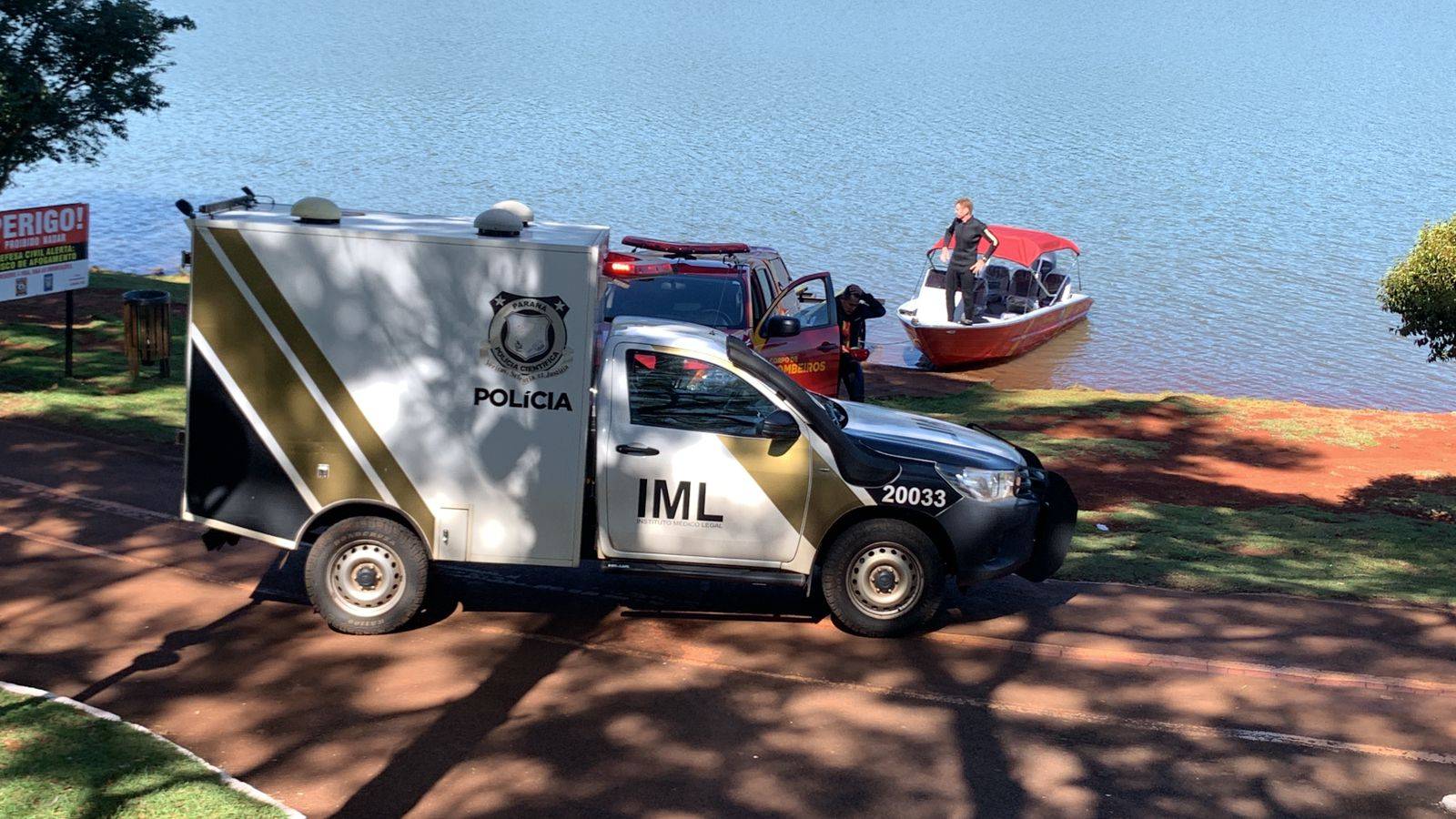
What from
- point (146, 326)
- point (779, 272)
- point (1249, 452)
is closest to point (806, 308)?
point (779, 272)

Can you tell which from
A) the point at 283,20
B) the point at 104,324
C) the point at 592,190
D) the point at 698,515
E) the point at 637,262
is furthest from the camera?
the point at 283,20

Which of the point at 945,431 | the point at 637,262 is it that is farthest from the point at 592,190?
the point at 945,431

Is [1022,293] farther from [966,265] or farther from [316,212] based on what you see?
[316,212]

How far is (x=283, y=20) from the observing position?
252ft

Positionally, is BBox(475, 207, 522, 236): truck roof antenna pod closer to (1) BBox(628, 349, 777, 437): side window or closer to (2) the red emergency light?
(1) BBox(628, 349, 777, 437): side window

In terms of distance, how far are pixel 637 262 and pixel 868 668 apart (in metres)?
5.97

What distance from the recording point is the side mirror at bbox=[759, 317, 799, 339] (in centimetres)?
1347

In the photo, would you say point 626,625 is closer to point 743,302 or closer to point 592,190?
point 743,302

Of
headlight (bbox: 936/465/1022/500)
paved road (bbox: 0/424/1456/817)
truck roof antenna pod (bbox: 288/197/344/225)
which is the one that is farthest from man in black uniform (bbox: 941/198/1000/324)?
truck roof antenna pod (bbox: 288/197/344/225)

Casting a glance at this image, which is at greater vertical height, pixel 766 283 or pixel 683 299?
pixel 766 283

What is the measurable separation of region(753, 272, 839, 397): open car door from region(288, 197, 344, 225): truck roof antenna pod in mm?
5741

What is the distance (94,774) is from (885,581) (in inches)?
190

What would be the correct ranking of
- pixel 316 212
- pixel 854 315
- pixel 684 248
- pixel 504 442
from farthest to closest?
pixel 854 315
pixel 684 248
pixel 504 442
pixel 316 212

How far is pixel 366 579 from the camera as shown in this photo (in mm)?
9109
